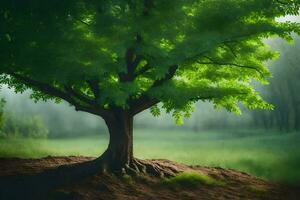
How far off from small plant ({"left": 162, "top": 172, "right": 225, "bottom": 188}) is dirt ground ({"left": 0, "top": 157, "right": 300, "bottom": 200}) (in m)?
0.22

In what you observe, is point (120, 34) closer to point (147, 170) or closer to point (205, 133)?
Answer: point (147, 170)

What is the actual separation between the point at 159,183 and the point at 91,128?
34582 millimetres

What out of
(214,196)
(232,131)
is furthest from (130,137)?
(232,131)

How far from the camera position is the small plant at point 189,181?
16.3m

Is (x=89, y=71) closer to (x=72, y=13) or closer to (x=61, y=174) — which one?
(x=72, y=13)

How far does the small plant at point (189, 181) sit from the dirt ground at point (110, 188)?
217 millimetres

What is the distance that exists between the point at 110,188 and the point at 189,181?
11.5ft

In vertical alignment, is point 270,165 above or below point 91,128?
below

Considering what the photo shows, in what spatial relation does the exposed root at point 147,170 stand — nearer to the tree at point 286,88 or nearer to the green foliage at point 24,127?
the green foliage at point 24,127

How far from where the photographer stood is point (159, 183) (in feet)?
53.3

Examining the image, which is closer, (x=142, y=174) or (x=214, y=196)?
(x=214, y=196)

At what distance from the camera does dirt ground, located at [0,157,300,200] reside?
13.8m

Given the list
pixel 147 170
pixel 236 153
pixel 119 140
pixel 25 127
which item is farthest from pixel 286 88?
pixel 119 140

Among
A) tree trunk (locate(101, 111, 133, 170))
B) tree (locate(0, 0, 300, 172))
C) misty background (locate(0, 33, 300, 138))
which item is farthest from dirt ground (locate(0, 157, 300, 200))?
misty background (locate(0, 33, 300, 138))
